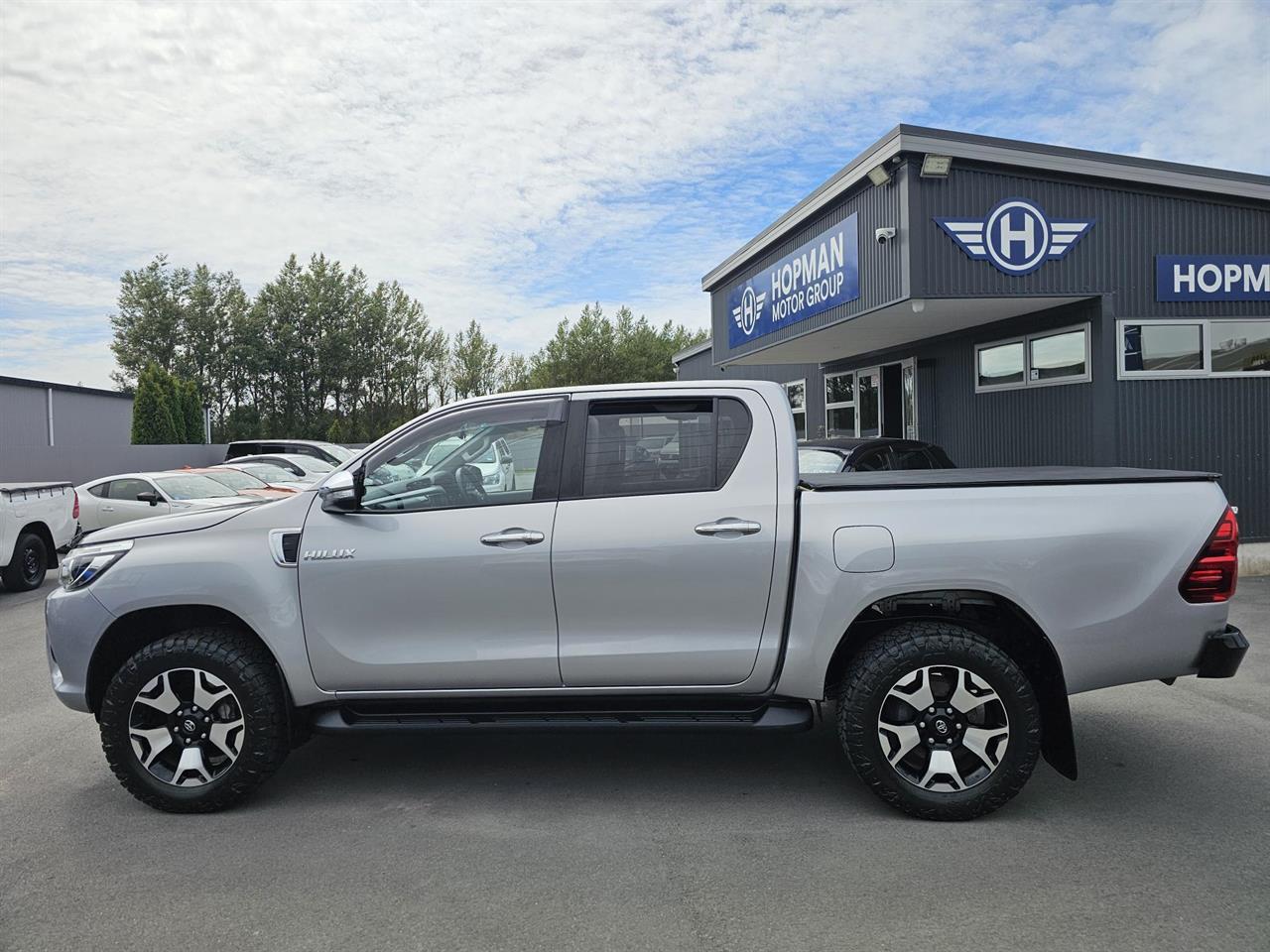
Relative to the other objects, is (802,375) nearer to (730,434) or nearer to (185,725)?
(730,434)

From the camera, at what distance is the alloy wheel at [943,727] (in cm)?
413

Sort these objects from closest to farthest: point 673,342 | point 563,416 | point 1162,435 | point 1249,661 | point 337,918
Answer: point 337,918, point 563,416, point 1249,661, point 1162,435, point 673,342

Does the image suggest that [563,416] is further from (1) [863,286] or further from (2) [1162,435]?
(2) [1162,435]

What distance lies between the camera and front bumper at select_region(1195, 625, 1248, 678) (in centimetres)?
413

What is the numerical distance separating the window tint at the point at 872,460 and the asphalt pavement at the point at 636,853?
14.3 feet

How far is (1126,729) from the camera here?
546 centimetres

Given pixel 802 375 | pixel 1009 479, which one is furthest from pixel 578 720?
pixel 802 375

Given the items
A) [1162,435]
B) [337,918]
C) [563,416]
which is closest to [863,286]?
[1162,435]

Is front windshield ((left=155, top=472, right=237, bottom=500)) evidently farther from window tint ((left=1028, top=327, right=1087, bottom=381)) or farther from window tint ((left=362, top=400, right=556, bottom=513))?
window tint ((left=1028, top=327, right=1087, bottom=381))

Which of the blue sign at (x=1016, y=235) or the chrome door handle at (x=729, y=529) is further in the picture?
the blue sign at (x=1016, y=235)

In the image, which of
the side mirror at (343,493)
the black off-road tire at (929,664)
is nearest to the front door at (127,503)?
the side mirror at (343,493)

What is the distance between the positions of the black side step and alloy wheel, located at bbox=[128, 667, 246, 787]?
0.39 m

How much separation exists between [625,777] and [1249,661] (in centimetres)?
485

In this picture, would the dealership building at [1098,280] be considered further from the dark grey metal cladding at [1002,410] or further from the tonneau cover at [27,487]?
the tonneau cover at [27,487]
